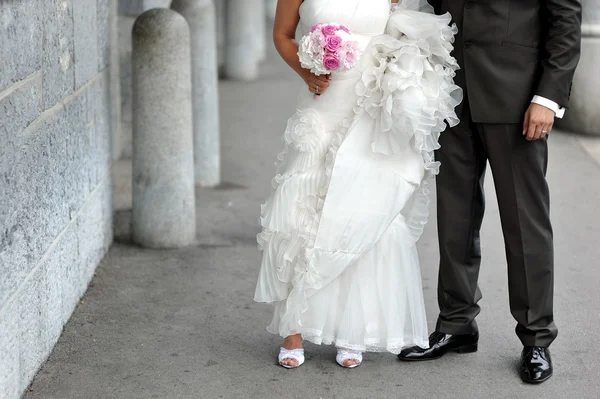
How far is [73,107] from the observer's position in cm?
510

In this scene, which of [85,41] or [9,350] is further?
[85,41]

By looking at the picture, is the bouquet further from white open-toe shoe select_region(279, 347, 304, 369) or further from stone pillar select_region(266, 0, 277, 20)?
stone pillar select_region(266, 0, 277, 20)

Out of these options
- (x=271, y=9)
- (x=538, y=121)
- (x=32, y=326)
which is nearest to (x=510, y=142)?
(x=538, y=121)

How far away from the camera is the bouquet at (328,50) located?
411cm

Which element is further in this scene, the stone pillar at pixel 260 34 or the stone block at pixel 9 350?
the stone pillar at pixel 260 34

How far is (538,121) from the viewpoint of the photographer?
13.5 ft

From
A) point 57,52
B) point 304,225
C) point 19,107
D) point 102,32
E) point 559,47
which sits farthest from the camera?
point 102,32

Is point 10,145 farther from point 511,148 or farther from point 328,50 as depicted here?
point 511,148

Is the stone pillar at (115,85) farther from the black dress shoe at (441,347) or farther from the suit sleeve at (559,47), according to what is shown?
the suit sleeve at (559,47)

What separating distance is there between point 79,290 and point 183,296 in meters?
0.60

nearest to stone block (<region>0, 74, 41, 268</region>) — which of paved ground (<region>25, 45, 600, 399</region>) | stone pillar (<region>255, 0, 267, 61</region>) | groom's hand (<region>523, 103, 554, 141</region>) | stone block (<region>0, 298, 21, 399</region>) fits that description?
stone block (<region>0, 298, 21, 399</region>)

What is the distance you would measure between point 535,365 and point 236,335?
152 cm

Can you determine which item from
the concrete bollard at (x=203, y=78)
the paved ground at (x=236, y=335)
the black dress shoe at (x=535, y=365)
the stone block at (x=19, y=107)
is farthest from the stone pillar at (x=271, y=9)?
the black dress shoe at (x=535, y=365)

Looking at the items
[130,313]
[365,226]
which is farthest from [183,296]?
[365,226]
